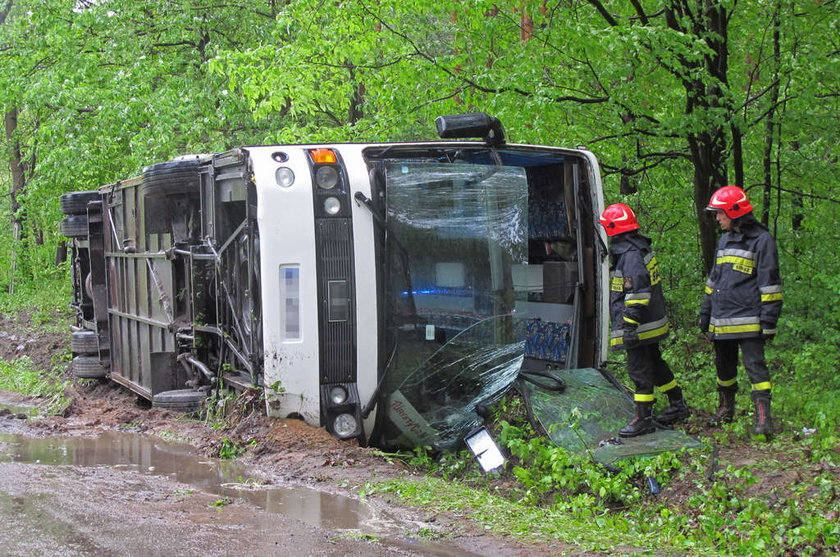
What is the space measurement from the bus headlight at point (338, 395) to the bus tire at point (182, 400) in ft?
5.86

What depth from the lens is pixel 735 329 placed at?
622cm

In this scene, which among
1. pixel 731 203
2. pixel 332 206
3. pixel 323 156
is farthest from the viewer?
pixel 731 203

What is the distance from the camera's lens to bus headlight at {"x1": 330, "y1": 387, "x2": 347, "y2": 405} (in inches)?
236

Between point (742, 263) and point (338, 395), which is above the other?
point (742, 263)

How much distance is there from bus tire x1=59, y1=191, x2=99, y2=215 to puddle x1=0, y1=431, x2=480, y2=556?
398 centimetres

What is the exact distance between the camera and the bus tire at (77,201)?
34.7 feet

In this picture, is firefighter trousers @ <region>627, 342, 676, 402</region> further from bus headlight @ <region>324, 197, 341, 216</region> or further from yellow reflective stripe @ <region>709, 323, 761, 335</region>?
bus headlight @ <region>324, 197, 341, 216</region>

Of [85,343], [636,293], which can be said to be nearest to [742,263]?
[636,293]

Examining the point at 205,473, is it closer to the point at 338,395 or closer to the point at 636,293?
the point at 338,395

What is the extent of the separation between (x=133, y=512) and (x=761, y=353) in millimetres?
4153

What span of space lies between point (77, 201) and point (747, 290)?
7814 millimetres

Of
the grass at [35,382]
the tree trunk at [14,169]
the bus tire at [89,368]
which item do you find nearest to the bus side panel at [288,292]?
the grass at [35,382]

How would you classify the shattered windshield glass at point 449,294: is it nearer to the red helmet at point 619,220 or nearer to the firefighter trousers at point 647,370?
the red helmet at point 619,220

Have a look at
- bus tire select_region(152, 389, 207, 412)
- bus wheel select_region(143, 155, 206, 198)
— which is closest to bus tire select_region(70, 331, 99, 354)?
bus tire select_region(152, 389, 207, 412)
